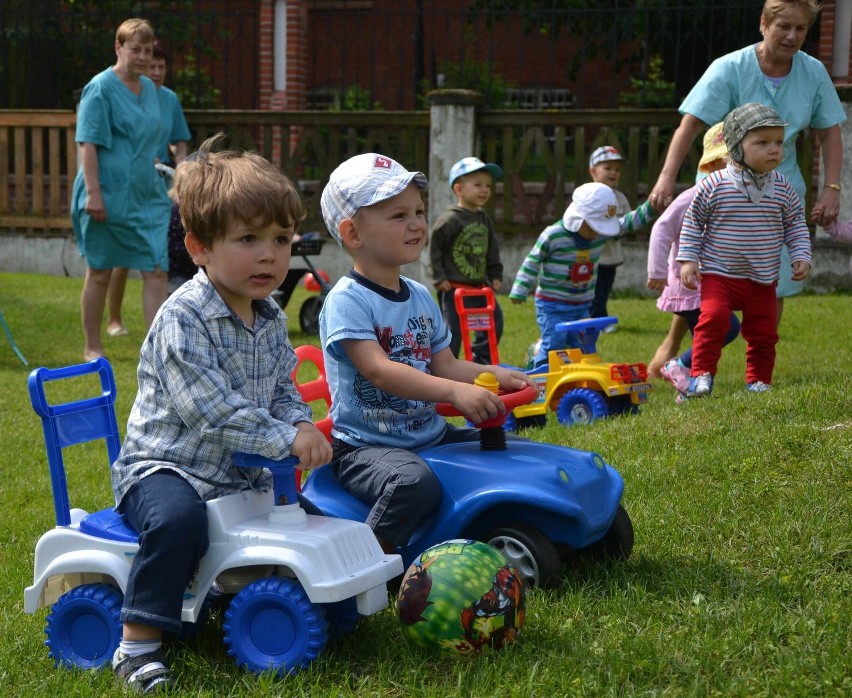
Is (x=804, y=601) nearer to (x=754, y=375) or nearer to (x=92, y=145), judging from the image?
(x=754, y=375)

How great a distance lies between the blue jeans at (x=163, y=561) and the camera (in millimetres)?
2924

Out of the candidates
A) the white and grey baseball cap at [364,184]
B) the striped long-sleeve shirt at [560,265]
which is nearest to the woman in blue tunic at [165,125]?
the striped long-sleeve shirt at [560,265]

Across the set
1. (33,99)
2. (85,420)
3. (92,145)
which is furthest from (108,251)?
(33,99)

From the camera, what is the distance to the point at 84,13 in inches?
629

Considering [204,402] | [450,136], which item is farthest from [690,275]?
[450,136]

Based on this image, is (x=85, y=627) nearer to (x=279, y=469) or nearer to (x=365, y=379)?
(x=279, y=469)

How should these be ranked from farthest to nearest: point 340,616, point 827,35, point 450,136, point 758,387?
1. point 827,35
2. point 450,136
3. point 758,387
4. point 340,616

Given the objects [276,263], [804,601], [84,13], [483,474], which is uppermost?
[84,13]

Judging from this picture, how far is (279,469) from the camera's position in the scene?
9.98ft

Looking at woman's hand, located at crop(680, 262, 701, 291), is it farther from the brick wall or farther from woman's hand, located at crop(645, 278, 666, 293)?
the brick wall

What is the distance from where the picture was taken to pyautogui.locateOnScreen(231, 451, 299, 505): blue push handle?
9.91ft

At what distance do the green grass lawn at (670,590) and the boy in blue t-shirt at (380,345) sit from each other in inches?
21.3

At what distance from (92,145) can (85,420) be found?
5.44 m

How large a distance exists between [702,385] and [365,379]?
2964 millimetres
